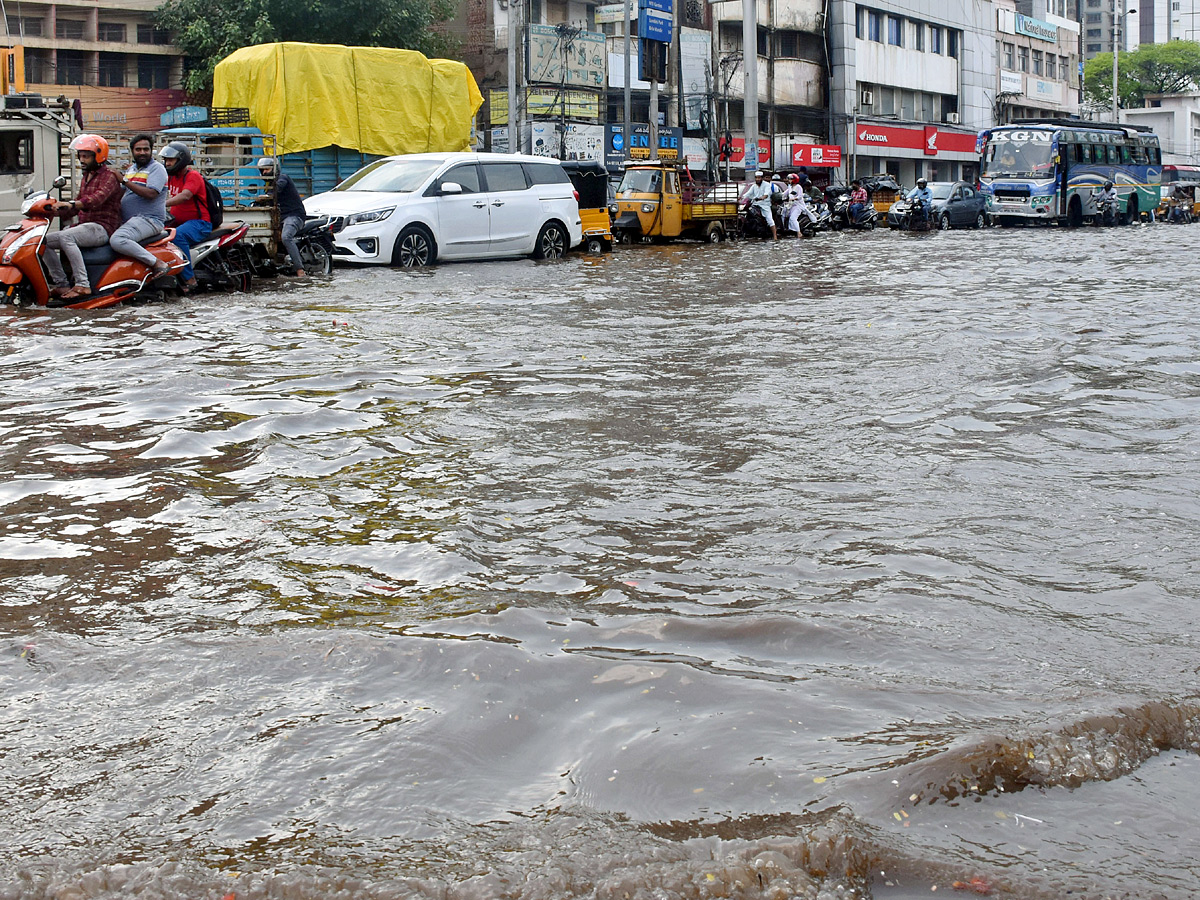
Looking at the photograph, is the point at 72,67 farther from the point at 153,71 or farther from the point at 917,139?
the point at 917,139

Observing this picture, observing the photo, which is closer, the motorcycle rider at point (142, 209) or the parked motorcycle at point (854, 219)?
the motorcycle rider at point (142, 209)

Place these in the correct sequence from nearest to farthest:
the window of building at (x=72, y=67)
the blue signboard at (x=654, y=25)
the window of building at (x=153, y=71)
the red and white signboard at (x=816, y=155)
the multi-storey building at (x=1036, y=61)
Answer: the blue signboard at (x=654, y=25), the window of building at (x=72, y=67), the window of building at (x=153, y=71), the red and white signboard at (x=816, y=155), the multi-storey building at (x=1036, y=61)

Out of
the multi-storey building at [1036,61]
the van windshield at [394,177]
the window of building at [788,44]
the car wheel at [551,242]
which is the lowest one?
the car wheel at [551,242]

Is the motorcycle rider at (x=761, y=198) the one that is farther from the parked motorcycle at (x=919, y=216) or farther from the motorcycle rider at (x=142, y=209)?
the motorcycle rider at (x=142, y=209)

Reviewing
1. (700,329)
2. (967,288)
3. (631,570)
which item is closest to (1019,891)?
(631,570)

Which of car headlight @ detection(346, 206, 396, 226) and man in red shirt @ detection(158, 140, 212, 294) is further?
car headlight @ detection(346, 206, 396, 226)

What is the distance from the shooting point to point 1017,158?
35.9m

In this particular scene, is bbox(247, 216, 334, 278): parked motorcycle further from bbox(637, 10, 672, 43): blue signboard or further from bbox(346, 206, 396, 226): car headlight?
bbox(637, 10, 672, 43): blue signboard

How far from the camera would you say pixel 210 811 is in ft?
7.47

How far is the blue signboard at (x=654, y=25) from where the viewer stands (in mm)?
35656

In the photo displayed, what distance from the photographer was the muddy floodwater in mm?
2137

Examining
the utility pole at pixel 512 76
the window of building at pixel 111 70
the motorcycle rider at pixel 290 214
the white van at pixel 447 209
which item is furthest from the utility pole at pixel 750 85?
the motorcycle rider at pixel 290 214

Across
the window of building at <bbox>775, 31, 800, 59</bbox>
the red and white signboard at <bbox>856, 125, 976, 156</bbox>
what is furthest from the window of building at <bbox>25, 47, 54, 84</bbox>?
the red and white signboard at <bbox>856, 125, 976, 156</bbox>

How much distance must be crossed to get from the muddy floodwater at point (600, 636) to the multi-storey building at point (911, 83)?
49236 millimetres
